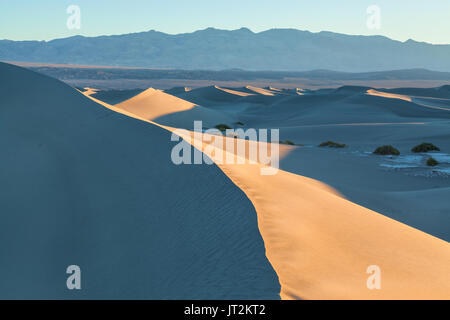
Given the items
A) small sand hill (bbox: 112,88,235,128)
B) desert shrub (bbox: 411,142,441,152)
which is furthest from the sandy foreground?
small sand hill (bbox: 112,88,235,128)

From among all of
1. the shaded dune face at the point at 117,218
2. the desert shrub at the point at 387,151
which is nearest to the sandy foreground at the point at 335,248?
the shaded dune face at the point at 117,218

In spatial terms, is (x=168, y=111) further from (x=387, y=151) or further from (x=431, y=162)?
(x=431, y=162)

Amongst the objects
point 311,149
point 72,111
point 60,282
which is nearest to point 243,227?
point 60,282

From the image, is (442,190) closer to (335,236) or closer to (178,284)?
(335,236)

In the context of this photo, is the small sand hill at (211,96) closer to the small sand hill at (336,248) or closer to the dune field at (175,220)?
the dune field at (175,220)

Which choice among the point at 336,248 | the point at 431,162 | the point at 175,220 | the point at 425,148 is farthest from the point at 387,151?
the point at 175,220
